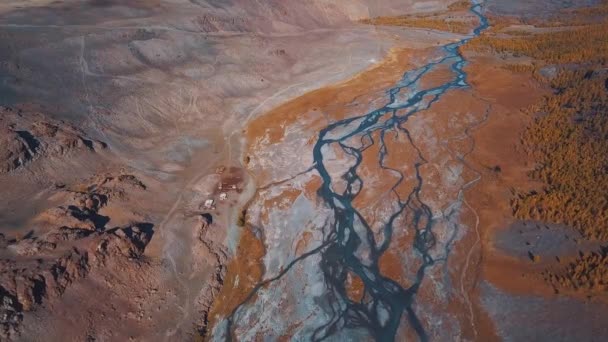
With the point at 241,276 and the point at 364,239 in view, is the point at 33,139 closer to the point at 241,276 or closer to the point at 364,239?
the point at 241,276

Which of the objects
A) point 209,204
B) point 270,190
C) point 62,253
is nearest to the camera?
point 62,253

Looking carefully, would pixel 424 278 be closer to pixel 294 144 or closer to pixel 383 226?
pixel 383 226

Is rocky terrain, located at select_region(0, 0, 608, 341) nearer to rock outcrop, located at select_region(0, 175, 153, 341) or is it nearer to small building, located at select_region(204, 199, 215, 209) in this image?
rock outcrop, located at select_region(0, 175, 153, 341)

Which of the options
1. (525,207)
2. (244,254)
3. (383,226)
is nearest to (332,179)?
(383,226)

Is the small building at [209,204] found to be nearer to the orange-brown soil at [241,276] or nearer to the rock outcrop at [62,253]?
the orange-brown soil at [241,276]

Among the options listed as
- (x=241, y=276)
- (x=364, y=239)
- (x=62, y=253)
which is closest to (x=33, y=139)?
(x=62, y=253)

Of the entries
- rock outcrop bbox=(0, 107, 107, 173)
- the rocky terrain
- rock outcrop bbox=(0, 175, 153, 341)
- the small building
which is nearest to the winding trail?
the rocky terrain

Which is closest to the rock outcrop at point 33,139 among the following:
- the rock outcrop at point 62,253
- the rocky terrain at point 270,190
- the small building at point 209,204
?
the rocky terrain at point 270,190
